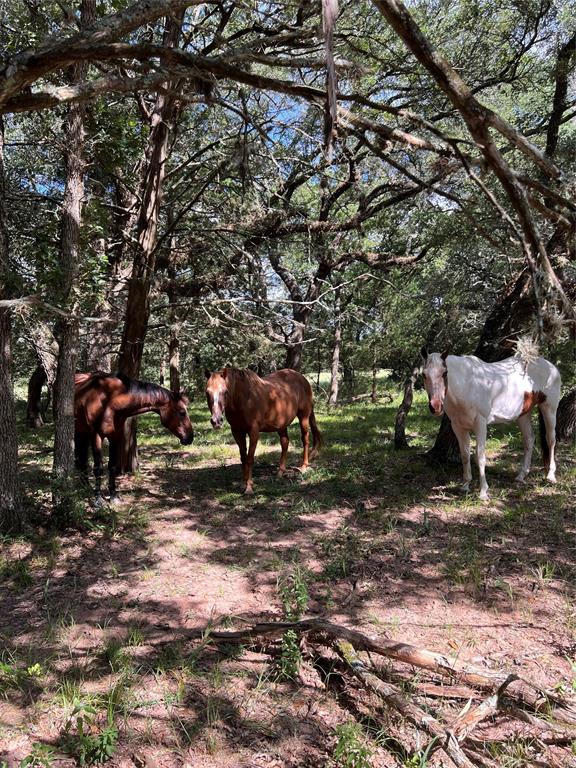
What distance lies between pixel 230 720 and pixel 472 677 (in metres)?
1.46

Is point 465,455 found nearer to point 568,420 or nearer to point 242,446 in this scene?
point 242,446

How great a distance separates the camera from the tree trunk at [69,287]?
5.85m

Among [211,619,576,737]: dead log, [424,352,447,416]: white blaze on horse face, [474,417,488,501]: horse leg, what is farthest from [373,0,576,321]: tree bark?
[474,417,488,501]: horse leg

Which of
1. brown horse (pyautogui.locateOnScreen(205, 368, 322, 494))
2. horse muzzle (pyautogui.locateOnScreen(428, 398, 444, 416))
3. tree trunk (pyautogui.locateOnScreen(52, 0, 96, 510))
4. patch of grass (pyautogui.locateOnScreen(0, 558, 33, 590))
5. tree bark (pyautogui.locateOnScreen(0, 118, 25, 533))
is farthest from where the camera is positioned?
brown horse (pyautogui.locateOnScreen(205, 368, 322, 494))

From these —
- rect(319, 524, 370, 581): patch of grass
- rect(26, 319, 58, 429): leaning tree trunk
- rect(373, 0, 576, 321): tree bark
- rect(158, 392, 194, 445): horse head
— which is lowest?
rect(319, 524, 370, 581): patch of grass

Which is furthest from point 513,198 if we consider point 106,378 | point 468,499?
point 106,378

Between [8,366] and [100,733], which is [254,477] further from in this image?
[100,733]

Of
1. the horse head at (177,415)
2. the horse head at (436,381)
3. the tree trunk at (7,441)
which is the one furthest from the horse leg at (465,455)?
the tree trunk at (7,441)

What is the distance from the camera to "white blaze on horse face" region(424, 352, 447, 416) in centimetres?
642

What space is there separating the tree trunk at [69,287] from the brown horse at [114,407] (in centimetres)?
52

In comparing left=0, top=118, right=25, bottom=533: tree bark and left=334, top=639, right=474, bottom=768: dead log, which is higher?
left=0, top=118, right=25, bottom=533: tree bark

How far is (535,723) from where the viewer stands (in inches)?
102

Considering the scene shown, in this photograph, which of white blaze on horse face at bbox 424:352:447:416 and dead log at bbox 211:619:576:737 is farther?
white blaze on horse face at bbox 424:352:447:416

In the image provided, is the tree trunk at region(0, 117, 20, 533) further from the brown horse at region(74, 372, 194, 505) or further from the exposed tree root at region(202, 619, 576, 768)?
the exposed tree root at region(202, 619, 576, 768)
